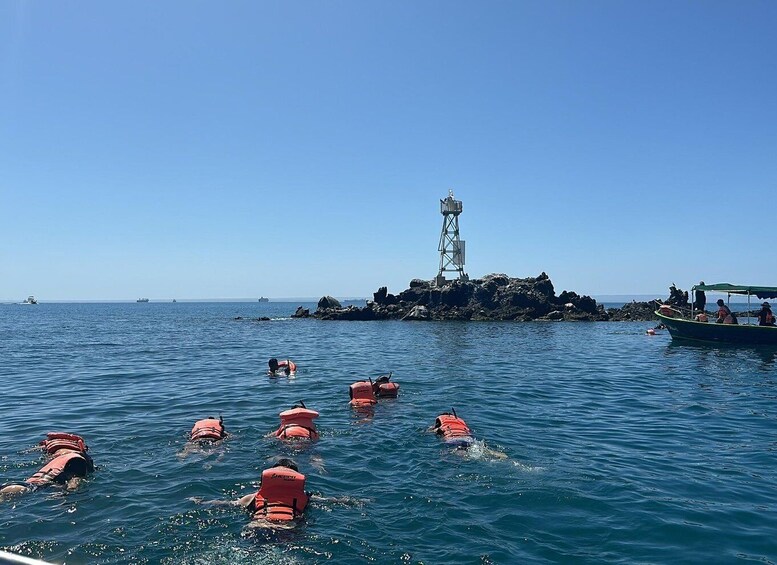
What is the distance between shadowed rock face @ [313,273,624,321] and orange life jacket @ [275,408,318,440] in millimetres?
57113

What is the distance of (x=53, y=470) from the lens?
10625 mm

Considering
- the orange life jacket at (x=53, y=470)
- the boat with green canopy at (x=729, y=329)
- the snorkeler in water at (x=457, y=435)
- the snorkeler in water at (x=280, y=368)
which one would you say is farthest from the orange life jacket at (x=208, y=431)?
the boat with green canopy at (x=729, y=329)

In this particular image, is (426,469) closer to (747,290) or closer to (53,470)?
(53,470)

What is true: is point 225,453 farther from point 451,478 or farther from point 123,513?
point 451,478

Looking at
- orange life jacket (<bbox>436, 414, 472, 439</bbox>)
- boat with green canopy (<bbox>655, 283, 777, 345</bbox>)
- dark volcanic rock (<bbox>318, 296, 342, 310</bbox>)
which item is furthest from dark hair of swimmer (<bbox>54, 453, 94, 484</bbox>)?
dark volcanic rock (<bbox>318, 296, 342, 310</bbox>)

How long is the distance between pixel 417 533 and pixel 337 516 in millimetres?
1526

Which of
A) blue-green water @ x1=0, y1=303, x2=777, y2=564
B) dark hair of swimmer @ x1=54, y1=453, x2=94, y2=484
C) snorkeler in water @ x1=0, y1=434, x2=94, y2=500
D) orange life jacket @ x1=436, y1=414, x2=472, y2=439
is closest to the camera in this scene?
blue-green water @ x1=0, y1=303, x2=777, y2=564

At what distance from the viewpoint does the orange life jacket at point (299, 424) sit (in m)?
13.6

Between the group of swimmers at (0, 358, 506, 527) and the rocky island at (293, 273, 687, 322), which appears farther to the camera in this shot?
the rocky island at (293, 273, 687, 322)

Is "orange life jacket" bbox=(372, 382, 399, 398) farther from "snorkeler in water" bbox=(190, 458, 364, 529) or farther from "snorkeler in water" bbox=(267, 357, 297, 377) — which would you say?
"snorkeler in water" bbox=(190, 458, 364, 529)

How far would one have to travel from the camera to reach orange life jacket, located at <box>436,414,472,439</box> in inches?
527

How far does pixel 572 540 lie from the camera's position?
324 inches

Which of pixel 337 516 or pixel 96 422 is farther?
pixel 96 422

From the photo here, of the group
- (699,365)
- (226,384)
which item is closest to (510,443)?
(226,384)
